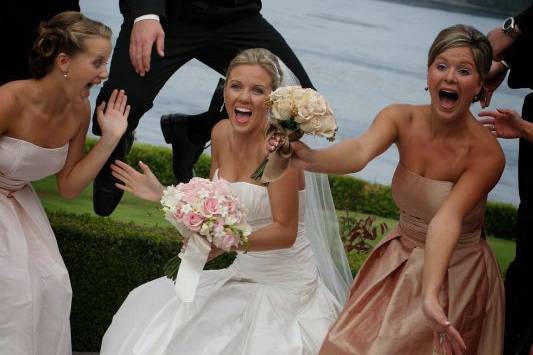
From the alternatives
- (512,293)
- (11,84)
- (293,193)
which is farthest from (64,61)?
(512,293)

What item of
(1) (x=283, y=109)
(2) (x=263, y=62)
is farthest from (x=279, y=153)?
(2) (x=263, y=62)

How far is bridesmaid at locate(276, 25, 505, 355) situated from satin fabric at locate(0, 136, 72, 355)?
54.5 inches

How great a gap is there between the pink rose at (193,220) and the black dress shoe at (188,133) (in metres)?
1.53

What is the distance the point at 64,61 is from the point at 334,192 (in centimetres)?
192

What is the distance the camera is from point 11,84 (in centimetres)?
507

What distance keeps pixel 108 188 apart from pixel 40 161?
42.4 inches

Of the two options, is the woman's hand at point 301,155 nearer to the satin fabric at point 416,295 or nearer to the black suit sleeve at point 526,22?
the satin fabric at point 416,295

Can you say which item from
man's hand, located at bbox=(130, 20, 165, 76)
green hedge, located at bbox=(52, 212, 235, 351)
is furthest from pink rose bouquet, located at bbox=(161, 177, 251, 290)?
green hedge, located at bbox=(52, 212, 235, 351)

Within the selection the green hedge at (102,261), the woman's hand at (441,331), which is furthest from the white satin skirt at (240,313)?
the green hedge at (102,261)

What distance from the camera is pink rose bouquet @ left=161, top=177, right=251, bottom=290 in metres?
4.57

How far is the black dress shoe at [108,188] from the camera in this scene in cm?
598

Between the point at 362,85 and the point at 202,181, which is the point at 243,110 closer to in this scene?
the point at 202,181

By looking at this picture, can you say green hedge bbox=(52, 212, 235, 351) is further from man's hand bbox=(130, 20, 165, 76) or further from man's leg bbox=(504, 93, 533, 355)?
man's leg bbox=(504, 93, 533, 355)

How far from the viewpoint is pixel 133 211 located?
628 centimetres
